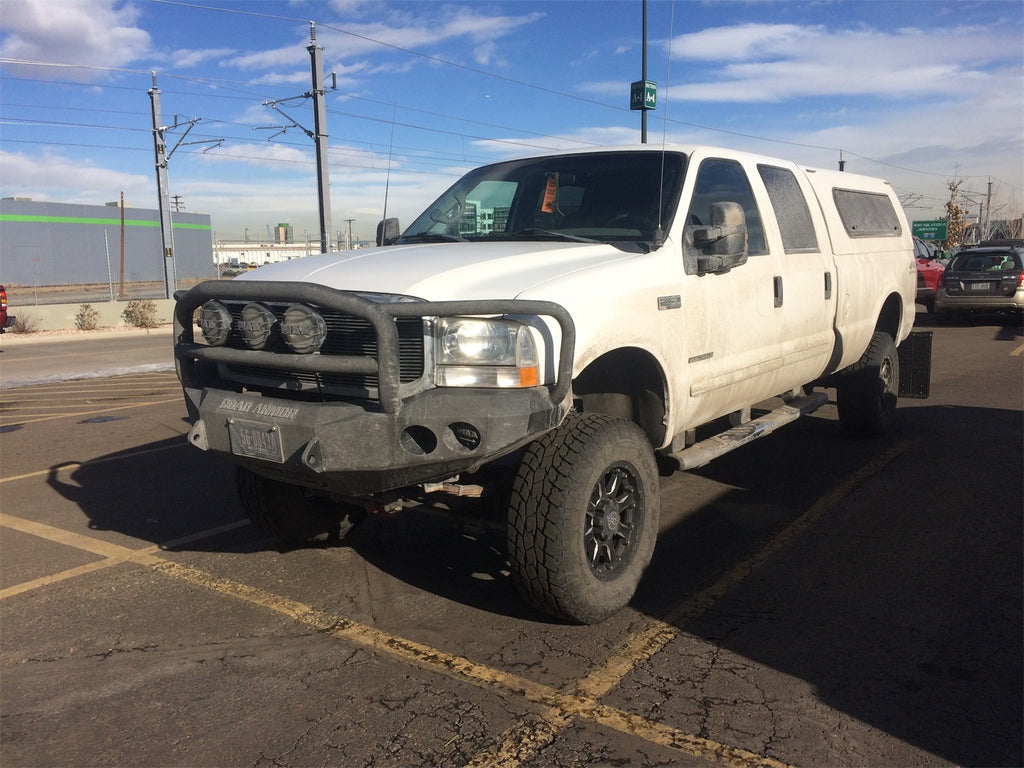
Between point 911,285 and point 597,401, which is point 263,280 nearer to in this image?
point 597,401

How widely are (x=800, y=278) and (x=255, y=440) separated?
3.62 metres

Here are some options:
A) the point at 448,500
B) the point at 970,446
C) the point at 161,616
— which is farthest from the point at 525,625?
the point at 970,446

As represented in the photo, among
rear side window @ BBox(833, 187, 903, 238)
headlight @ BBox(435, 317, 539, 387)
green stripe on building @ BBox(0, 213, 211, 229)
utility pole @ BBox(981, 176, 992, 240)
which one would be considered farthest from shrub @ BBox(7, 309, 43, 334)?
utility pole @ BBox(981, 176, 992, 240)

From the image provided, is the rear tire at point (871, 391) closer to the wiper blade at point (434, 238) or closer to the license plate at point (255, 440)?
the wiper blade at point (434, 238)

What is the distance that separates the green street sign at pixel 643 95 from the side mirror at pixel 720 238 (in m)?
14.1

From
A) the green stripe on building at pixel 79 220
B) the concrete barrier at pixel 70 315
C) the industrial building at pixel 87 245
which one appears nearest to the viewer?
the concrete barrier at pixel 70 315

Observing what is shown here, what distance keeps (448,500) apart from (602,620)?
0.86 meters

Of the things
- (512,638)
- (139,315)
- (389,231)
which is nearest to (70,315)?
(139,315)

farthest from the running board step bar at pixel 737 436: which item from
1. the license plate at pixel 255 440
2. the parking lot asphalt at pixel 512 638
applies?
the license plate at pixel 255 440

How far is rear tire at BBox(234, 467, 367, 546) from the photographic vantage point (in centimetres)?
461

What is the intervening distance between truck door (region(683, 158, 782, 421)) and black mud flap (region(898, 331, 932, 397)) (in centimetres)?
347

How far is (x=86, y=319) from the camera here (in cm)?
Result: 2297

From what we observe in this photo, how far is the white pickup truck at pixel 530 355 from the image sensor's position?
3.41 meters

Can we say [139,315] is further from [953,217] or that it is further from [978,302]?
[953,217]
